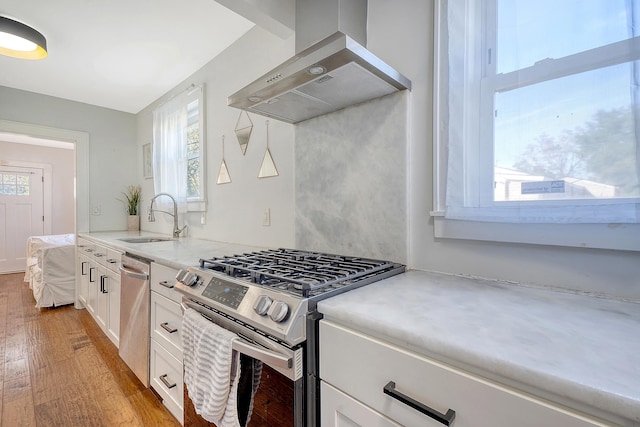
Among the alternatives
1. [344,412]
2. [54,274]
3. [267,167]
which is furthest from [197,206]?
[344,412]

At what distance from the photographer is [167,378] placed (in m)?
1.56

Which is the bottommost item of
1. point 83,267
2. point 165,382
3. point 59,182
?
point 165,382

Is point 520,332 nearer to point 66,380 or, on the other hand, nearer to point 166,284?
point 166,284

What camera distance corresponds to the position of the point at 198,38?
222 cm

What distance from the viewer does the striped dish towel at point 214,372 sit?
0.93 m

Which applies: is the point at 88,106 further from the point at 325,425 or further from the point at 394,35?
the point at 325,425

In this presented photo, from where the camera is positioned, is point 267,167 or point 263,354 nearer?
point 263,354

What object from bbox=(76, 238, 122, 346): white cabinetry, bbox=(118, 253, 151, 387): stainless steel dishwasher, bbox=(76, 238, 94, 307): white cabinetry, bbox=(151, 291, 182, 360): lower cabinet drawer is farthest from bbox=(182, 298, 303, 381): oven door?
bbox=(76, 238, 94, 307): white cabinetry

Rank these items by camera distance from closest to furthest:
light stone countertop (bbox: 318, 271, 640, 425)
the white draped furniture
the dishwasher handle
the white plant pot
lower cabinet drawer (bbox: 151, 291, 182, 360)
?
light stone countertop (bbox: 318, 271, 640, 425) < lower cabinet drawer (bbox: 151, 291, 182, 360) < the dishwasher handle < the white draped furniture < the white plant pot

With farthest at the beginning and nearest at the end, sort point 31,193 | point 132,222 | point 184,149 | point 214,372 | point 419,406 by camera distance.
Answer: point 31,193
point 132,222
point 184,149
point 214,372
point 419,406

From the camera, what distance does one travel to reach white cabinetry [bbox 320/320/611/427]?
0.50 metres

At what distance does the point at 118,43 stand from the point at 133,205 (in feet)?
7.24

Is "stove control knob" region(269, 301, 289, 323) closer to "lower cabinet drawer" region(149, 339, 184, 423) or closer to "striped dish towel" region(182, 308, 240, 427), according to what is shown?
"striped dish towel" region(182, 308, 240, 427)

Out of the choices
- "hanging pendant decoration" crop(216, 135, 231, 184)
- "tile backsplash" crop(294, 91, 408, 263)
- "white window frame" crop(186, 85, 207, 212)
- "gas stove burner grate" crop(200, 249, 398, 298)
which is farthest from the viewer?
"white window frame" crop(186, 85, 207, 212)
